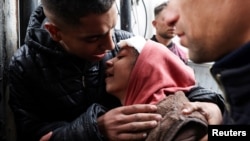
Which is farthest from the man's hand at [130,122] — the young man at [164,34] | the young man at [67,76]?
the young man at [164,34]

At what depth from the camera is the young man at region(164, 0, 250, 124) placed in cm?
59

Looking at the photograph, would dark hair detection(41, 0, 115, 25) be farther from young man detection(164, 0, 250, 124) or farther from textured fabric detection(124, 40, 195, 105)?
young man detection(164, 0, 250, 124)

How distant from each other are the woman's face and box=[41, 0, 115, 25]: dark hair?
0.22 meters

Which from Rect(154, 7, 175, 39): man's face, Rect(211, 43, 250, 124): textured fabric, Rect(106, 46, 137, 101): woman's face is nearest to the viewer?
Rect(211, 43, 250, 124): textured fabric

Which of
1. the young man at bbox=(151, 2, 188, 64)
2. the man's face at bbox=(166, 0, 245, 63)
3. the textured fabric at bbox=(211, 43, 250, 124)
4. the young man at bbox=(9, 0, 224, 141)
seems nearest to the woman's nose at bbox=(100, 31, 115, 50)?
the young man at bbox=(9, 0, 224, 141)

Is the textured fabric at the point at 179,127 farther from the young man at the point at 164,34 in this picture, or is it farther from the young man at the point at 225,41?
the young man at the point at 164,34

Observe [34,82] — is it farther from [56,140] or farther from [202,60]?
[202,60]

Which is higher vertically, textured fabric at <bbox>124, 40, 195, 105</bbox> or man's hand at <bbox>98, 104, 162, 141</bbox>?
textured fabric at <bbox>124, 40, 195, 105</bbox>

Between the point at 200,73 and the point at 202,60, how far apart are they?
261cm

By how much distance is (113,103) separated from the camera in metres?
1.27

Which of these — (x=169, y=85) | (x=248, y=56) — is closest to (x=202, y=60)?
(x=248, y=56)

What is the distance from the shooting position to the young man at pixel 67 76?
1.04m

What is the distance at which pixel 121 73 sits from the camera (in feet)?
3.81

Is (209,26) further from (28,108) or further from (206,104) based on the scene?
(28,108)
